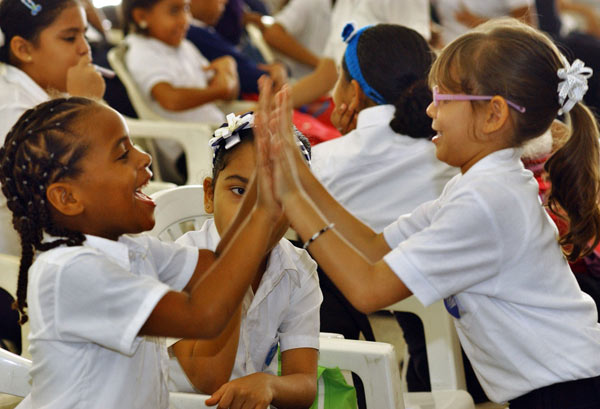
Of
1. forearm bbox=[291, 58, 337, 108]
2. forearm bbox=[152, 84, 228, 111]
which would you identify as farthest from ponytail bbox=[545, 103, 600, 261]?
forearm bbox=[152, 84, 228, 111]

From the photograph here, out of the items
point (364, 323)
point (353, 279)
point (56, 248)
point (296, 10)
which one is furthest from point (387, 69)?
point (296, 10)

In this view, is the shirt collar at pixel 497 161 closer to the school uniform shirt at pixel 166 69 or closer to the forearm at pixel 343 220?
the forearm at pixel 343 220

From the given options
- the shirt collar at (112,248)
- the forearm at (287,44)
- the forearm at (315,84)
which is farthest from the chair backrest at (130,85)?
the shirt collar at (112,248)

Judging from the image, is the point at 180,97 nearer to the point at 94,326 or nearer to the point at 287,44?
the point at 287,44

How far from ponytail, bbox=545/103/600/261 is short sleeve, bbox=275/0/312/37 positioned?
313cm

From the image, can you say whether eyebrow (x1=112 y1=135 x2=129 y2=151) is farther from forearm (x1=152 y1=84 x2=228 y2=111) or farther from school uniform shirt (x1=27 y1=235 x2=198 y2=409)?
forearm (x1=152 y1=84 x2=228 y2=111)

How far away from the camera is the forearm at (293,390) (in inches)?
59.0

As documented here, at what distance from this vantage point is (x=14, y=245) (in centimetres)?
215

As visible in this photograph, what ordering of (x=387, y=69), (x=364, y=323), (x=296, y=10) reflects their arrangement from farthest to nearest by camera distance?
(x=296, y=10), (x=387, y=69), (x=364, y=323)

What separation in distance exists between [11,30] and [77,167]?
1.27m

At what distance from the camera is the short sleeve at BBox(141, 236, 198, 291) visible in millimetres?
1442

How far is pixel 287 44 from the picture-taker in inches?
183

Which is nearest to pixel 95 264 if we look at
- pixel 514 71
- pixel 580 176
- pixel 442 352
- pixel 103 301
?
pixel 103 301

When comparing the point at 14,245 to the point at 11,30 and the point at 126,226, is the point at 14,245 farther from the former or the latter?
the point at 126,226
